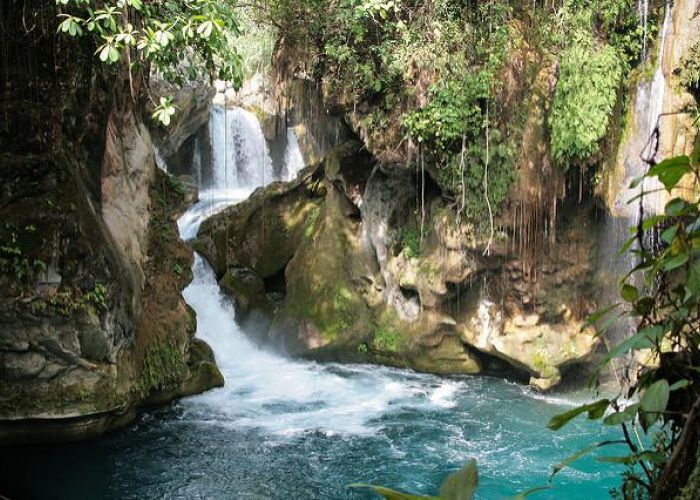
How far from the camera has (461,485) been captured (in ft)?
4.09

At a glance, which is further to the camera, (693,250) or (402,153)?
(402,153)

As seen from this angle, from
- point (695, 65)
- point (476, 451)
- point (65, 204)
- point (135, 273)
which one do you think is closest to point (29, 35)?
point (65, 204)

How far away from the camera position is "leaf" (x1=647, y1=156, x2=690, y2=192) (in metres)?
1.42

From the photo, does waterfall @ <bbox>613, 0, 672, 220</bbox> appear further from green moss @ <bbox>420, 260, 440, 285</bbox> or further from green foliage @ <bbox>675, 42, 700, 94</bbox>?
green moss @ <bbox>420, 260, 440, 285</bbox>

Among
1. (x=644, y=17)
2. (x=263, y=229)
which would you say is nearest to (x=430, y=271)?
(x=263, y=229)

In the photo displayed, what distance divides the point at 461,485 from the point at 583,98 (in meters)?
9.10

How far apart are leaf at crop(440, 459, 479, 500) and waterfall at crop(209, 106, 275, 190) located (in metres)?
18.9

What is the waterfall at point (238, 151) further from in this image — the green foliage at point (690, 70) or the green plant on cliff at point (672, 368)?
the green plant on cliff at point (672, 368)

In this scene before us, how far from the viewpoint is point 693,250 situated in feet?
4.75

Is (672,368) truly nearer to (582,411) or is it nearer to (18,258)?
(582,411)

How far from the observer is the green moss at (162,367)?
898 cm

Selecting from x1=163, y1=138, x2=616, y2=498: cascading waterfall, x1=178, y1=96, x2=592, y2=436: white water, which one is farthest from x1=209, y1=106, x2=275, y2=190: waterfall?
x1=163, y1=138, x2=616, y2=498: cascading waterfall

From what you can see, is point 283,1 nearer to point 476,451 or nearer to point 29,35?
point 29,35

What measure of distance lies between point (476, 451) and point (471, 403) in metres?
1.74
